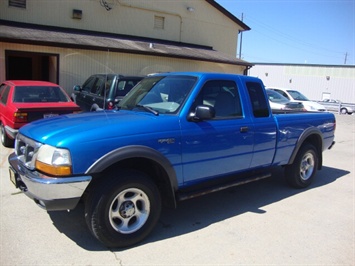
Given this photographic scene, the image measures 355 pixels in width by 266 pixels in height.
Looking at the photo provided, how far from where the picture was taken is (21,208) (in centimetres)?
457

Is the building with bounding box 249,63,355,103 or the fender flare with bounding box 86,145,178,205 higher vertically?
the building with bounding box 249,63,355,103

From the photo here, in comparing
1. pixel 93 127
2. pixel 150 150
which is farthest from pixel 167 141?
pixel 93 127

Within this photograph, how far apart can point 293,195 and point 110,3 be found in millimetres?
14564

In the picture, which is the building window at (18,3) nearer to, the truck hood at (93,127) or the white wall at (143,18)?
the white wall at (143,18)

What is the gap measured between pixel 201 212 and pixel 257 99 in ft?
6.19

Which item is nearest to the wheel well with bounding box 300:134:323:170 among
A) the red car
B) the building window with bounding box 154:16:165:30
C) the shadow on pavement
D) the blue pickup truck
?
the shadow on pavement

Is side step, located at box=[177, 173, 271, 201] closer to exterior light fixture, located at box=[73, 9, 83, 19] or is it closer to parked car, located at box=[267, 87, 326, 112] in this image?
exterior light fixture, located at box=[73, 9, 83, 19]

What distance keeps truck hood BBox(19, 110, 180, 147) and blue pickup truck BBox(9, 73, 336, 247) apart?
1cm

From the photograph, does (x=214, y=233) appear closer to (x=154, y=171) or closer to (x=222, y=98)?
(x=154, y=171)

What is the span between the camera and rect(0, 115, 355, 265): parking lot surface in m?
3.51

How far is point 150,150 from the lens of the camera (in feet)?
12.1

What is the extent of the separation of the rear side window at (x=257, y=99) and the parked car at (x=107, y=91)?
406 cm

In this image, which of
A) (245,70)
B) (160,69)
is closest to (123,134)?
(160,69)

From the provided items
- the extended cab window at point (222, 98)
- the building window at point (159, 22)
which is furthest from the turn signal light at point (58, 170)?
the building window at point (159, 22)
